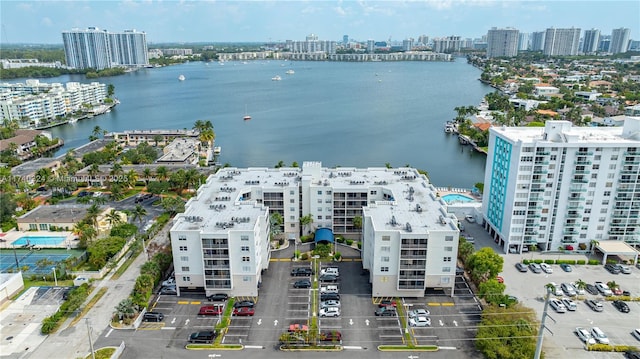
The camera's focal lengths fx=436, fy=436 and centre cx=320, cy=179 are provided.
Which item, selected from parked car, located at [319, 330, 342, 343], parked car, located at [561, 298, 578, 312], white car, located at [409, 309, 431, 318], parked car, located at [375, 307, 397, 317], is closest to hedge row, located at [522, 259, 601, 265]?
parked car, located at [561, 298, 578, 312]

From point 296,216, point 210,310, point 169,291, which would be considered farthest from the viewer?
point 296,216

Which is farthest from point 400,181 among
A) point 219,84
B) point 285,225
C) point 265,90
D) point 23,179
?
point 219,84

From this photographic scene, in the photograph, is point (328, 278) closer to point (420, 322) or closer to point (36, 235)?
point (420, 322)

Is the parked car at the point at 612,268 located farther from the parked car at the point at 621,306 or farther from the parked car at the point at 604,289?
the parked car at the point at 621,306

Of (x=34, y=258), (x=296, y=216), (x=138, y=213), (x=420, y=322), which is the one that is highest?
(x=296, y=216)

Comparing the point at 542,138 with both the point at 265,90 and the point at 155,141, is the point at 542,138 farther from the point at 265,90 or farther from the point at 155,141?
the point at 265,90

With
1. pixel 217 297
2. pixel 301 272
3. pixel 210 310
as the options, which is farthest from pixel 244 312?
pixel 301 272

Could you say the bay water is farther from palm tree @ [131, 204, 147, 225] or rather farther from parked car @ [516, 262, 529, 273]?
parked car @ [516, 262, 529, 273]

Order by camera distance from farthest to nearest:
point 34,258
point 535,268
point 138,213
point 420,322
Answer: point 138,213 < point 34,258 < point 535,268 < point 420,322
